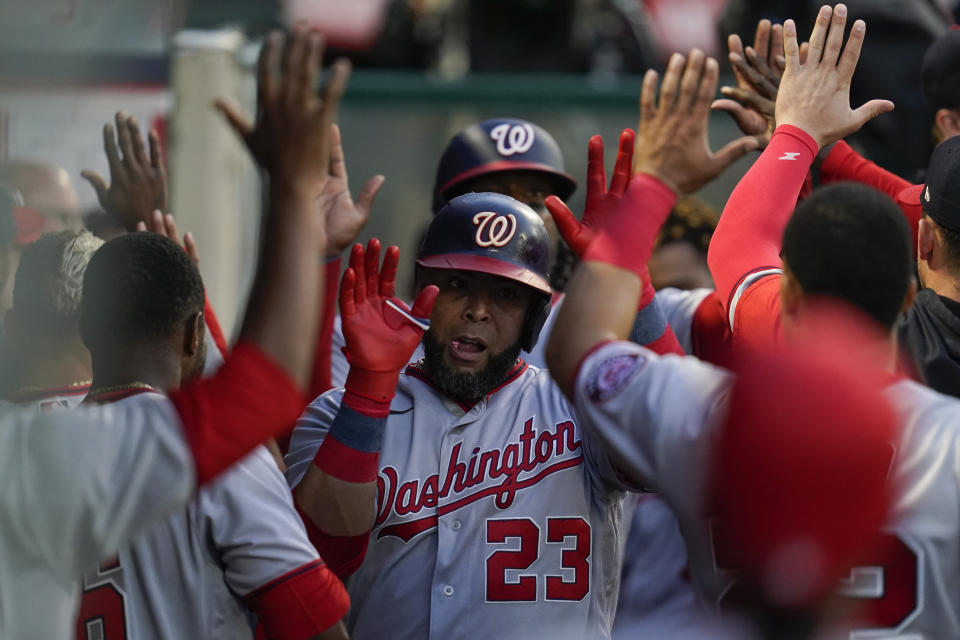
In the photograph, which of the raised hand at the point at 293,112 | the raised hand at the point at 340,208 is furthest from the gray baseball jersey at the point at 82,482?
the raised hand at the point at 340,208

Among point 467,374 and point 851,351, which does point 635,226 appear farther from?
point 467,374

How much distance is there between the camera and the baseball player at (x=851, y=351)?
194cm

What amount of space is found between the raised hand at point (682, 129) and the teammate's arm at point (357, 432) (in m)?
0.83

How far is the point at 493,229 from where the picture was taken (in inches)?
123

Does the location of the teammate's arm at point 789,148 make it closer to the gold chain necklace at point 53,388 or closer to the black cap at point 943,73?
the black cap at point 943,73

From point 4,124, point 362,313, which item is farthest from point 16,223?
point 362,313

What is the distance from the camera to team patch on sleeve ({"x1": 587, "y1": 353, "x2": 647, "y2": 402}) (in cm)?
202

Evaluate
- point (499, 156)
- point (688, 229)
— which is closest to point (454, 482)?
point (499, 156)

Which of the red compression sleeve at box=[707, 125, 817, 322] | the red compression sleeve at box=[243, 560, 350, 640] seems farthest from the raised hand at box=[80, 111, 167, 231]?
the red compression sleeve at box=[707, 125, 817, 322]

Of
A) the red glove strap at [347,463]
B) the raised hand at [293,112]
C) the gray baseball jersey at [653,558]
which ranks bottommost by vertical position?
the gray baseball jersey at [653,558]

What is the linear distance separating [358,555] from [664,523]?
4.66 ft

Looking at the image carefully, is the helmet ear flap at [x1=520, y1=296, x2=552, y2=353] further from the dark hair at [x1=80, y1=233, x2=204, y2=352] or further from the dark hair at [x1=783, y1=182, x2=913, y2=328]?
the dark hair at [x1=783, y1=182, x2=913, y2=328]

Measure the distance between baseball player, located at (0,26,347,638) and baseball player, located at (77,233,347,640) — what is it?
0.41 meters

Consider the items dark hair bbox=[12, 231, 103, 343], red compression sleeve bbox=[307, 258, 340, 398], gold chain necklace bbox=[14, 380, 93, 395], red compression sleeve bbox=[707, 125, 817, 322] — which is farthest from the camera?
red compression sleeve bbox=[307, 258, 340, 398]
